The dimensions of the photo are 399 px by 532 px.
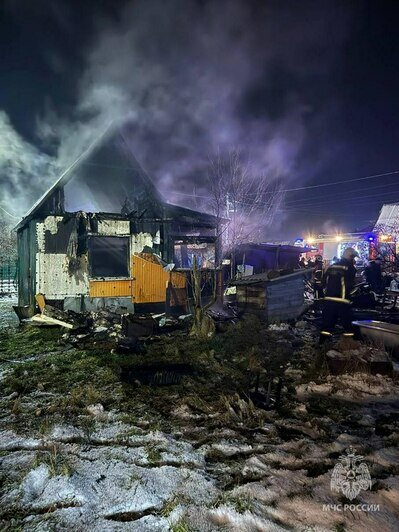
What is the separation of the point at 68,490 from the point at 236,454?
1.51m

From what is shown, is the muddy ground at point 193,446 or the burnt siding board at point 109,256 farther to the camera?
the burnt siding board at point 109,256

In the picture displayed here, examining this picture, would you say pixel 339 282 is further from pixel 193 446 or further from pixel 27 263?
pixel 27 263

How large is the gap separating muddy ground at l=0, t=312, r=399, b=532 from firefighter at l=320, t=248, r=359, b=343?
1.69 meters

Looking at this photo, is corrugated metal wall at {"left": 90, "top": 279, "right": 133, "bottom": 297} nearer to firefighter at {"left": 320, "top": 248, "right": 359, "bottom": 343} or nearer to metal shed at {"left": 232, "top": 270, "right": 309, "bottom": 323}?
metal shed at {"left": 232, "top": 270, "right": 309, "bottom": 323}

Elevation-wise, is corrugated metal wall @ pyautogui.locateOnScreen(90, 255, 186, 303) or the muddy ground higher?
corrugated metal wall @ pyautogui.locateOnScreen(90, 255, 186, 303)

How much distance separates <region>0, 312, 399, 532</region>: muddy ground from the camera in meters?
2.15

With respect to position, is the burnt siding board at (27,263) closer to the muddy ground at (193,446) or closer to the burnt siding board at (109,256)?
the burnt siding board at (109,256)

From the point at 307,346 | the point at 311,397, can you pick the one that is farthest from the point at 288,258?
the point at 311,397

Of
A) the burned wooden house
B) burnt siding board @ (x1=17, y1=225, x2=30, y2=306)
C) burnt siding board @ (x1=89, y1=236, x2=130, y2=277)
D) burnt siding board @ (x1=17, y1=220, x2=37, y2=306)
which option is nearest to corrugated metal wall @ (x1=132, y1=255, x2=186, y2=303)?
the burned wooden house

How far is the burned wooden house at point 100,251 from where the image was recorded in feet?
34.3

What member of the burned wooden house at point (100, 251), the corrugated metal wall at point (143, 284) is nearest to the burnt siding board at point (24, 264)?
the burned wooden house at point (100, 251)

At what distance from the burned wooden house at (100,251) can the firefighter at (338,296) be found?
5.19 metres

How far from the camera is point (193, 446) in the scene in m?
3.02

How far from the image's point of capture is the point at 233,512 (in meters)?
2.15
